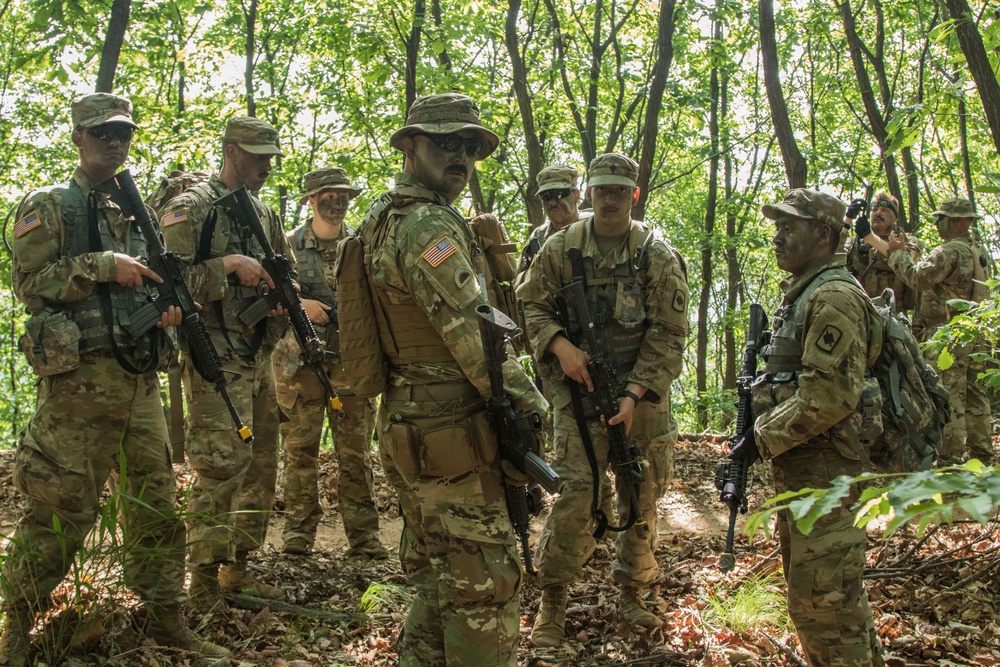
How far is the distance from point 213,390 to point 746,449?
306 centimetres

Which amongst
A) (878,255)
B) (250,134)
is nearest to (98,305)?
(250,134)

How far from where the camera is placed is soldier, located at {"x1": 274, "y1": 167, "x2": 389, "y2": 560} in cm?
637

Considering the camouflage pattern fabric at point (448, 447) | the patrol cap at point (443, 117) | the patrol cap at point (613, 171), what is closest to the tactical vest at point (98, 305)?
the camouflage pattern fabric at point (448, 447)

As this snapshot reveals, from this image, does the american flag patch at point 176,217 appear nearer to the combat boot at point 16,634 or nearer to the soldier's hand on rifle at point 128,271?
the soldier's hand on rifle at point 128,271

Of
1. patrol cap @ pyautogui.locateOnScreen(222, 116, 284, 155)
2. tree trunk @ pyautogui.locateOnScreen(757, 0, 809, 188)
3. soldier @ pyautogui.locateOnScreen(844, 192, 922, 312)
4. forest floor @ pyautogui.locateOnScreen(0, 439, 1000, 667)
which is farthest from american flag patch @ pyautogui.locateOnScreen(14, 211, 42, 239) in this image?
soldier @ pyautogui.locateOnScreen(844, 192, 922, 312)

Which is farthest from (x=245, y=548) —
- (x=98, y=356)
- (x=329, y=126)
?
(x=329, y=126)

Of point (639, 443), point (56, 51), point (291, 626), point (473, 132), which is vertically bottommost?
point (291, 626)

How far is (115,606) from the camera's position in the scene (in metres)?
3.93

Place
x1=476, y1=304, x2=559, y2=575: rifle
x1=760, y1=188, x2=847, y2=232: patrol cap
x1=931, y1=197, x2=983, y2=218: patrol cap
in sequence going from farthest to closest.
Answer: x1=931, y1=197, x2=983, y2=218: patrol cap
x1=760, y1=188, x2=847, y2=232: patrol cap
x1=476, y1=304, x2=559, y2=575: rifle

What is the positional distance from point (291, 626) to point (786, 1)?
15968mm

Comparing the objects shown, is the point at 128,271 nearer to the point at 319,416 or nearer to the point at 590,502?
the point at 319,416

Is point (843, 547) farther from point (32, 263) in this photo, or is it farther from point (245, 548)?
point (32, 263)

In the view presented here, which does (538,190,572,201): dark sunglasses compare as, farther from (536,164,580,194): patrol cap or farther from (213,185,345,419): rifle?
(213,185,345,419): rifle

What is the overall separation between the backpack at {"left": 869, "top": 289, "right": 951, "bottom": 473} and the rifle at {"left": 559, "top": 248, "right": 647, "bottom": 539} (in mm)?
1360
